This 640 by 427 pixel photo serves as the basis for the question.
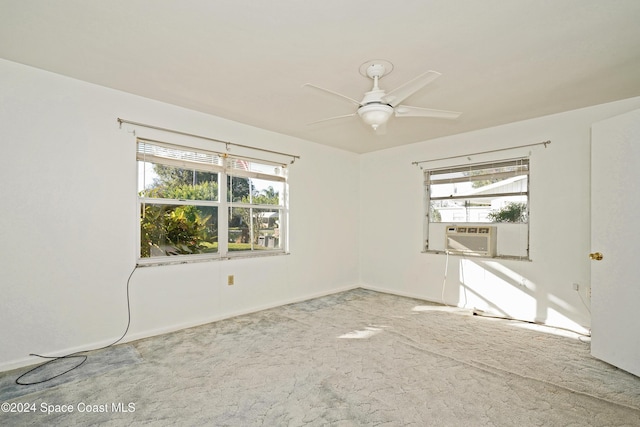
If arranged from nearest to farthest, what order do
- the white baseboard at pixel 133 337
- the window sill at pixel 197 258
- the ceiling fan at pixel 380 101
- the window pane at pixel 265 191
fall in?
the ceiling fan at pixel 380 101, the white baseboard at pixel 133 337, the window sill at pixel 197 258, the window pane at pixel 265 191

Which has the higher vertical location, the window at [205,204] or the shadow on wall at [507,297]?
the window at [205,204]

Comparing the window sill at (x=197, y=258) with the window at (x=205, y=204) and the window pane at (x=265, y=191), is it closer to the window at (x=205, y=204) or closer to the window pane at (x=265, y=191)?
the window at (x=205, y=204)

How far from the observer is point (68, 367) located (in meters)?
2.51

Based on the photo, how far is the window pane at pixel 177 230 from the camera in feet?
10.9

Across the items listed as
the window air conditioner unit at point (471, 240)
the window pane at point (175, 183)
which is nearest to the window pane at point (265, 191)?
the window pane at point (175, 183)

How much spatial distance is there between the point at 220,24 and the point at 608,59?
9.72ft

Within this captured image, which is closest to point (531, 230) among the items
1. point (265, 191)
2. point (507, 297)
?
point (507, 297)

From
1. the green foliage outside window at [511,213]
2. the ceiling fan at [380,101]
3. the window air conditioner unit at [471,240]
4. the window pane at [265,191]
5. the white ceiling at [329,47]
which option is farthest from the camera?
the window pane at [265,191]

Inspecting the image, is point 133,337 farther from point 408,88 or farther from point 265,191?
point 408,88

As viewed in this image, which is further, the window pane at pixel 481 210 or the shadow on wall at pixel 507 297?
the window pane at pixel 481 210

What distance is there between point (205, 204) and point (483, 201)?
3.72m

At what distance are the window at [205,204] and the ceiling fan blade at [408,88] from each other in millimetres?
2308

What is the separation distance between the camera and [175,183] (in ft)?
11.4

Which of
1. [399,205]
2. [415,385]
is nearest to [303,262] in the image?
[399,205]
